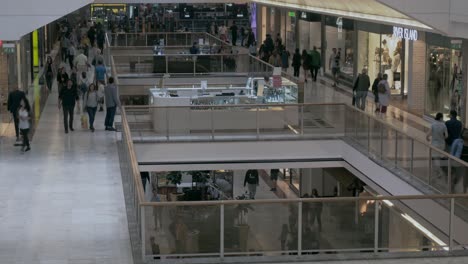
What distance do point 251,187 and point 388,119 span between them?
16.2 ft

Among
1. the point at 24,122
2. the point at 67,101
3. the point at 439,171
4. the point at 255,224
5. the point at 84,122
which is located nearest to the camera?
the point at 255,224

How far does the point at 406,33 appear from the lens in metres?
31.9

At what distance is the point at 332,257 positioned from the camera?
45.7 feet

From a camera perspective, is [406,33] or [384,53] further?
[384,53]

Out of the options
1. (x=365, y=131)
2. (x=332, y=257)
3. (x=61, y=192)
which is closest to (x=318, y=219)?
(x=332, y=257)

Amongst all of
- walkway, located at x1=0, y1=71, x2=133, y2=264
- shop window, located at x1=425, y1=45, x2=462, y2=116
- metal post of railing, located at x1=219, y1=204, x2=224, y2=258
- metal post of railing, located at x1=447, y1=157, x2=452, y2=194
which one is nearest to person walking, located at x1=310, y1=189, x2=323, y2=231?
metal post of railing, located at x1=219, y1=204, x2=224, y2=258

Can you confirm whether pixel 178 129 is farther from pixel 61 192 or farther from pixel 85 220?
pixel 85 220

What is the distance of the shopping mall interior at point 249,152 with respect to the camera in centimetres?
1402

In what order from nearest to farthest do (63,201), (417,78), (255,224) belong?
1. (255,224)
2. (63,201)
3. (417,78)

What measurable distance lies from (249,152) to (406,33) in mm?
8542

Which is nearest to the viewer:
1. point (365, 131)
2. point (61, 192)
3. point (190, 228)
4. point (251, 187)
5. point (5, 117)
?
point (190, 228)

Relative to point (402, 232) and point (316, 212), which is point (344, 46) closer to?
point (402, 232)

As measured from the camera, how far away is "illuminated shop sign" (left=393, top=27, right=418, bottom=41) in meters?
31.1

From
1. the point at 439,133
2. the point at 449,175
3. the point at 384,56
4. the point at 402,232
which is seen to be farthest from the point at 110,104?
the point at 402,232
